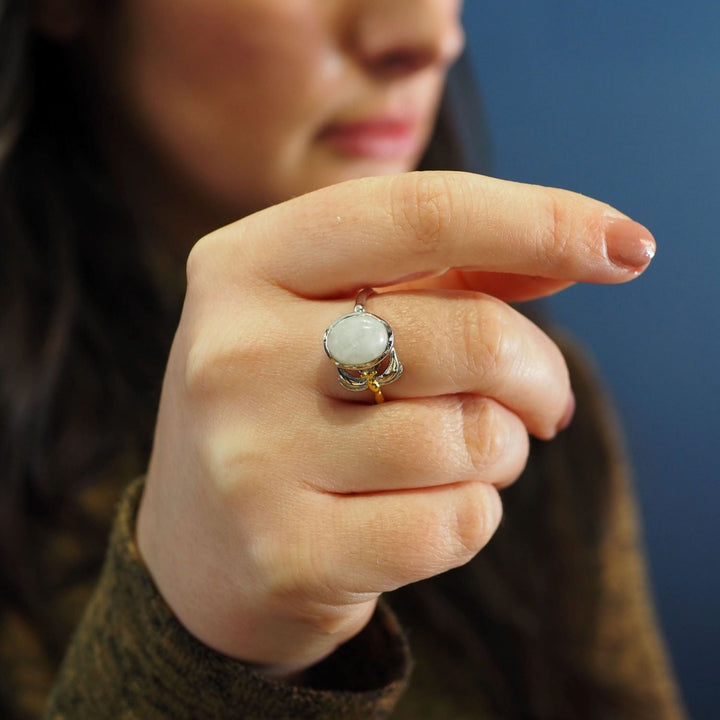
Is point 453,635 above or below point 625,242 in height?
below

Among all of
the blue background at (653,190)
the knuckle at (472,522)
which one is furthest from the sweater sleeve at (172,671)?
the blue background at (653,190)

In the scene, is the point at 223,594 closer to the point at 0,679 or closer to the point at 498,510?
the point at 498,510

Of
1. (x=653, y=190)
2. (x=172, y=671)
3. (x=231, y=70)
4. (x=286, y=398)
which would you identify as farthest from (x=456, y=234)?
(x=653, y=190)

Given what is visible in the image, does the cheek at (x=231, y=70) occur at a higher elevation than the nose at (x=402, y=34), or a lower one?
lower

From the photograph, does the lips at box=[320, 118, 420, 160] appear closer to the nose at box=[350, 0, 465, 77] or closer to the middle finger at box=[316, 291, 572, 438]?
the nose at box=[350, 0, 465, 77]

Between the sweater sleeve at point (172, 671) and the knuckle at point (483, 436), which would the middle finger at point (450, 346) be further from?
the sweater sleeve at point (172, 671)

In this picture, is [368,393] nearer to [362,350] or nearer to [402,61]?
[362,350]

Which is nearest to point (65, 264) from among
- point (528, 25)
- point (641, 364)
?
point (528, 25)
